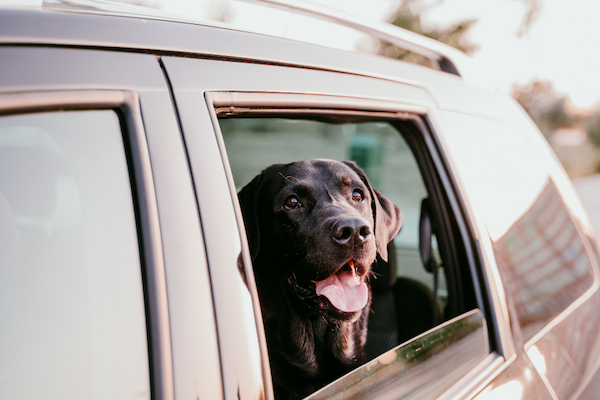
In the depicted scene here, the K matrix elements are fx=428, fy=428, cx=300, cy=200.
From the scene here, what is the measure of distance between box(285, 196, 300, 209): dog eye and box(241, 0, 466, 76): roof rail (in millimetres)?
713

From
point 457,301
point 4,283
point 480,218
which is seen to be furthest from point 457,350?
point 4,283

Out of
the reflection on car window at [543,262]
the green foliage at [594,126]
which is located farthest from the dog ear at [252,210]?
the green foliage at [594,126]

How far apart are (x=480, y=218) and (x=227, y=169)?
107 cm

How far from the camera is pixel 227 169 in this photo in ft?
3.00

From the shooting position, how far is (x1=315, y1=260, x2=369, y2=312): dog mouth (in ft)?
4.88

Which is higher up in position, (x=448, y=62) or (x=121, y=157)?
(x=448, y=62)

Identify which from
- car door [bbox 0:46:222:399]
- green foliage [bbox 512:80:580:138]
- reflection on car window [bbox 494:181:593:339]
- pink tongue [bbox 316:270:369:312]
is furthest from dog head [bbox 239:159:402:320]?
green foliage [bbox 512:80:580:138]

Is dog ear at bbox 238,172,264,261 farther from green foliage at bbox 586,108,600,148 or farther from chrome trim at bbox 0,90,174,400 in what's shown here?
green foliage at bbox 586,108,600,148

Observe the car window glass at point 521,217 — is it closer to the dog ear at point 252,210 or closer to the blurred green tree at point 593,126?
the dog ear at point 252,210

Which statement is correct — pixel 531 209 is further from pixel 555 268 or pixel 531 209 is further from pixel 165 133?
pixel 165 133

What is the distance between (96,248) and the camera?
786 millimetres

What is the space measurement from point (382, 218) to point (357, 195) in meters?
0.16

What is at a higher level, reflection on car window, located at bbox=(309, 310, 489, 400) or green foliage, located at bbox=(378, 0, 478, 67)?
green foliage, located at bbox=(378, 0, 478, 67)

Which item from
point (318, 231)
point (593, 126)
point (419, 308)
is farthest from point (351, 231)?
point (593, 126)
